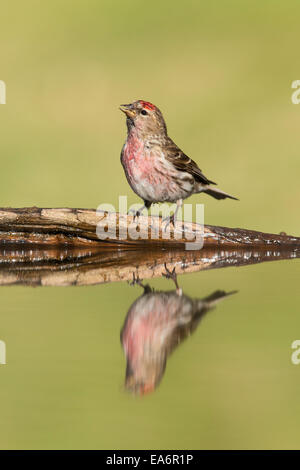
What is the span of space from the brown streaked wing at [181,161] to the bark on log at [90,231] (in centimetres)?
64

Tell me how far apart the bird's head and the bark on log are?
951 mm

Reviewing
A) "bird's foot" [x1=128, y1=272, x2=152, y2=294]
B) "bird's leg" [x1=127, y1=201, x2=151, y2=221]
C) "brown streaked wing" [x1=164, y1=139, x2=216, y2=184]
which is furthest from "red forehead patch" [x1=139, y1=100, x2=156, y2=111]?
"bird's foot" [x1=128, y1=272, x2=152, y2=294]

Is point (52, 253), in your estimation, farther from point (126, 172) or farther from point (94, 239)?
point (126, 172)

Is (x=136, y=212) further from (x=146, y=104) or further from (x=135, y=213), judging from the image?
(x=146, y=104)

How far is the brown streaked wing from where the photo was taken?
636cm

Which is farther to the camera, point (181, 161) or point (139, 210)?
point (139, 210)

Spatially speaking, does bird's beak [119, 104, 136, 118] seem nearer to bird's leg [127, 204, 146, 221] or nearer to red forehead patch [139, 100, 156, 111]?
red forehead patch [139, 100, 156, 111]

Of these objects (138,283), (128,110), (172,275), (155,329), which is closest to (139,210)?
(128,110)

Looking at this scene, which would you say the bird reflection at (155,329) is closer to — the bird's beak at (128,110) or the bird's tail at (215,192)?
the bird's beak at (128,110)

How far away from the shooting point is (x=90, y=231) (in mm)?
5973

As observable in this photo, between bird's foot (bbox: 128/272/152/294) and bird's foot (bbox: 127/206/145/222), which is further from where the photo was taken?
bird's foot (bbox: 127/206/145/222)

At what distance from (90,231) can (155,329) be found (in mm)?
3073

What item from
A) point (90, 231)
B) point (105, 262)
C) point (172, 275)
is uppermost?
point (90, 231)

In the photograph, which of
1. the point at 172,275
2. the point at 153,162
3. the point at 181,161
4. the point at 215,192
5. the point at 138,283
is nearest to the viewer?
the point at 138,283
